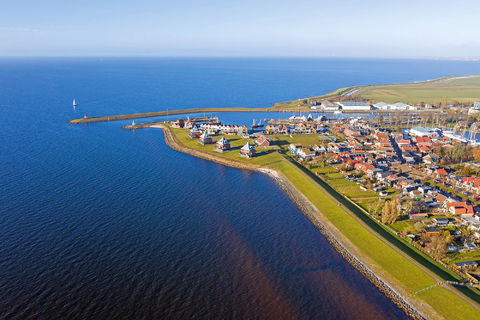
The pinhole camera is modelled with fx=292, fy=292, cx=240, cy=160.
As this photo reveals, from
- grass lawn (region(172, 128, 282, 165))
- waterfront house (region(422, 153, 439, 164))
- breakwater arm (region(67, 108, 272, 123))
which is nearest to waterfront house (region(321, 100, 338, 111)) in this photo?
breakwater arm (region(67, 108, 272, 123))

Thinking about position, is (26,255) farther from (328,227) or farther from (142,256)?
(328,227)

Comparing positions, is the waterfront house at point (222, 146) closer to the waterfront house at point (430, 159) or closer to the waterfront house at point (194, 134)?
the waterfront house at point (194, 134)

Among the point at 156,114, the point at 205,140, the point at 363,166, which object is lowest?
the point at 363,166

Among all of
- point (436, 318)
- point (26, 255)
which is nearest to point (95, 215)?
point (26, 255)

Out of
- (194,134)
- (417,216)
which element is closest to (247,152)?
(194,134)

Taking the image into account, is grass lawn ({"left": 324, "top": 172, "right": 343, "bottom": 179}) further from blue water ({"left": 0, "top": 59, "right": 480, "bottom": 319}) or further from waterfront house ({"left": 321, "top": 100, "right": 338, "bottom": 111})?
waterfront house ({"left": 321, "top": 100, "right": 338, "bottom": 111})

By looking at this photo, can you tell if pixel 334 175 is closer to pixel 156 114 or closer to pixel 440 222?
pixel 440 222
